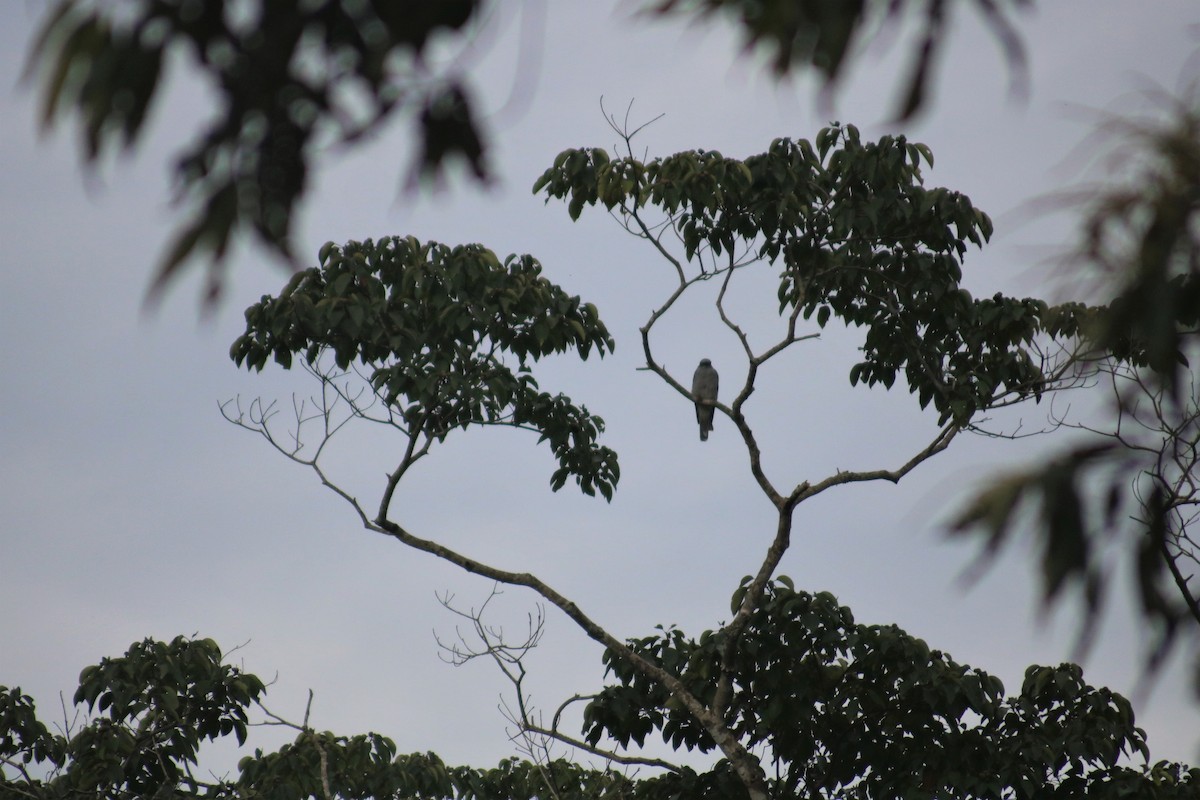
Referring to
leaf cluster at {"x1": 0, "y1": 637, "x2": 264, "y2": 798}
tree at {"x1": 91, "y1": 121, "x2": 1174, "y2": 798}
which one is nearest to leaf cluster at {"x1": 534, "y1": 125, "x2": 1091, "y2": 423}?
tree at {"x1": 91, "y1": 121, "x2": 1174, "y2": 798}

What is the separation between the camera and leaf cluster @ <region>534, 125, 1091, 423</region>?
6.32m

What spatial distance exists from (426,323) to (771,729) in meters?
2.84

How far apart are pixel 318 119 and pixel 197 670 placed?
6.78 meters

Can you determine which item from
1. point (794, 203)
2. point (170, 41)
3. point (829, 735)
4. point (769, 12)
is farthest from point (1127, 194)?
point (829, 735)

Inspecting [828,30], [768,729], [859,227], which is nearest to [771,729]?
[768,729]

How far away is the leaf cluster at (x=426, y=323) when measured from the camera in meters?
6.59

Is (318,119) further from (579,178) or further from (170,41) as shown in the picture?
(579,178)

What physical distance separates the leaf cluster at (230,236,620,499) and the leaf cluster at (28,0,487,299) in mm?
5368

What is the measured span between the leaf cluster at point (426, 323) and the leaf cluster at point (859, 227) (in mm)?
646

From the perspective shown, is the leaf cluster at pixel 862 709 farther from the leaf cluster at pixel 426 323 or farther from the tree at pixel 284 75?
the tree at pixel 284 75

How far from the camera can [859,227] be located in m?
6.36

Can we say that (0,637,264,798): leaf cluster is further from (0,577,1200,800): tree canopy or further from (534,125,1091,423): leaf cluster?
(534,125,1091,423): leaf cluster

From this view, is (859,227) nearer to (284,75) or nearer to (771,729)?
(771,729)

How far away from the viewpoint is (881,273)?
660 cm
